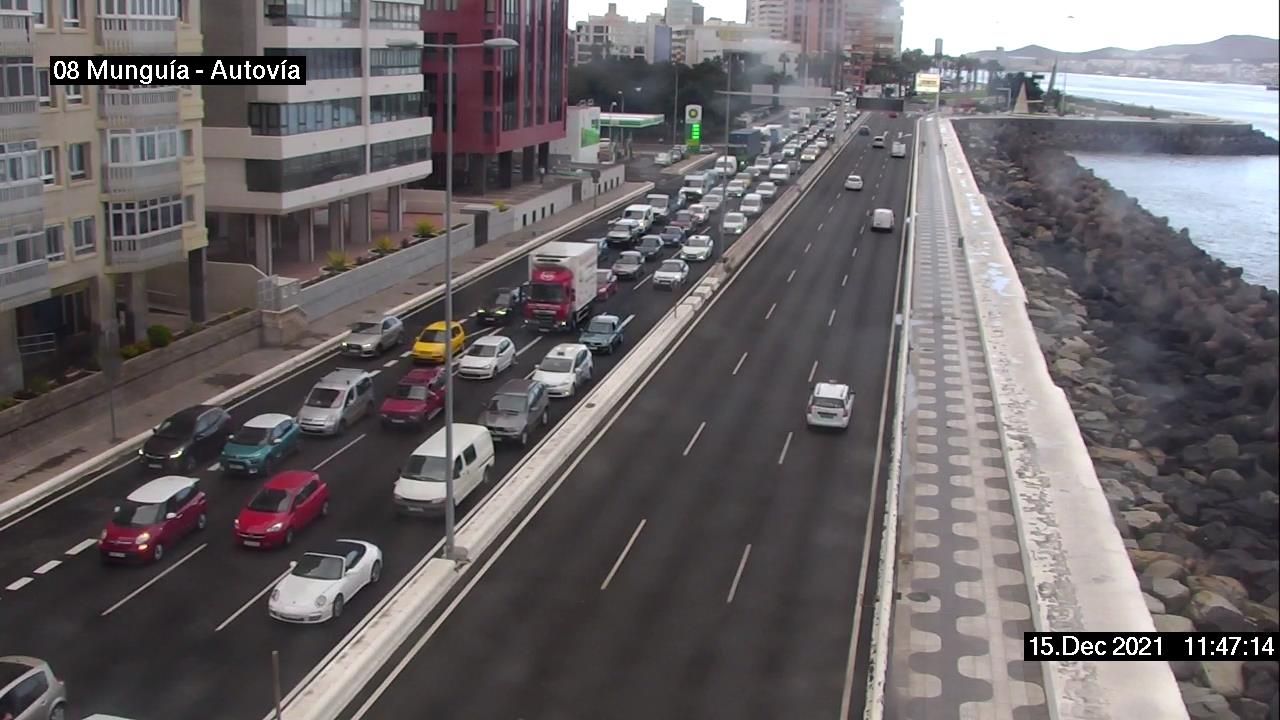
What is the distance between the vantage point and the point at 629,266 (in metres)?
26.6

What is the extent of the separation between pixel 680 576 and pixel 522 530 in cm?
195

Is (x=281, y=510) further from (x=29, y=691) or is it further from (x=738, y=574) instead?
(x=738, y=574)

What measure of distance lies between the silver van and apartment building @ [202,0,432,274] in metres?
7.44

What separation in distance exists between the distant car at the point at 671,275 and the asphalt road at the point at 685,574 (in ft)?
18.5

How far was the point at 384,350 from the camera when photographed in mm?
19453

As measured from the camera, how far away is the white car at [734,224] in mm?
32312

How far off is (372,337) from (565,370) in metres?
3.81

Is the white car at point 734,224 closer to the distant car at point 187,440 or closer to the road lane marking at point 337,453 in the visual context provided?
the road lane marking at point 337,453

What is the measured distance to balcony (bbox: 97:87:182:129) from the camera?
1688 cm

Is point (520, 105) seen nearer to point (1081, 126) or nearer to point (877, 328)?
point (877, 328)

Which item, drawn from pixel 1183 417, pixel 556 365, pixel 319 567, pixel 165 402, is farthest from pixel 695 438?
pixel 165 402

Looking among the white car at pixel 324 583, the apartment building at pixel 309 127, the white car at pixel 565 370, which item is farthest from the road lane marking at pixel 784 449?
the apartment building at pixel 309 127

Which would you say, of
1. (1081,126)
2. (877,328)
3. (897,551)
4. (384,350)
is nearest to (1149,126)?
(1081,126)

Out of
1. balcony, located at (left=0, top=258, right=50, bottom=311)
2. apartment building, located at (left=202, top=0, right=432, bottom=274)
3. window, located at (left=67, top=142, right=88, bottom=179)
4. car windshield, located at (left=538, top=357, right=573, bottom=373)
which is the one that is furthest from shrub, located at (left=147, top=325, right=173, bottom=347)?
car windshield, located at (left=538, top=357, right=573, bottom=373)
